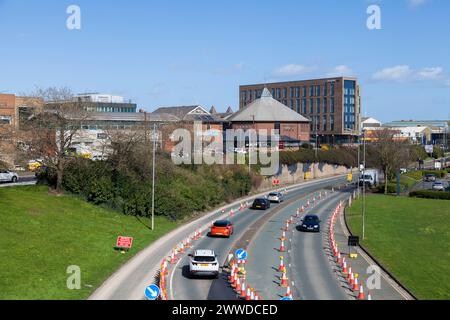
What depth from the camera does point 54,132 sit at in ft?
154

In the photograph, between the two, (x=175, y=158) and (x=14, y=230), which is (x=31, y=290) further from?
(x=175, y=158)

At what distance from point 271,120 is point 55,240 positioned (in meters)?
79.0

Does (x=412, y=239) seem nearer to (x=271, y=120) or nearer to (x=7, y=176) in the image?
(x=7, y=176)

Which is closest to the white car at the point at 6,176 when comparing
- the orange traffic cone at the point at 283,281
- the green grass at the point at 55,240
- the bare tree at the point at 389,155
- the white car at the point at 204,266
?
the green grass at the point at 55,240

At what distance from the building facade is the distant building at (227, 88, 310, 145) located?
1406 centimetres

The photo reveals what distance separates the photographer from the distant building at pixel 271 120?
10850cm

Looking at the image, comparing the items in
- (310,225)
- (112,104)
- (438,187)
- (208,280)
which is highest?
(112,104)

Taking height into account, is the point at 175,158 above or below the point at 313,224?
above

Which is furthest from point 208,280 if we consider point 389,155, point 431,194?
point 389,155

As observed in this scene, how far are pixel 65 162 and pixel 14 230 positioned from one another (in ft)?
49.7

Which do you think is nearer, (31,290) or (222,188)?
(31,290)

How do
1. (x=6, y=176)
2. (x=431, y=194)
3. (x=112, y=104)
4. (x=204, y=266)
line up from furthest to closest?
1. (x=112, y=104)
2. (x=431, y=194)
3. (x=6, y=176)
4. (x=204, y=266)
